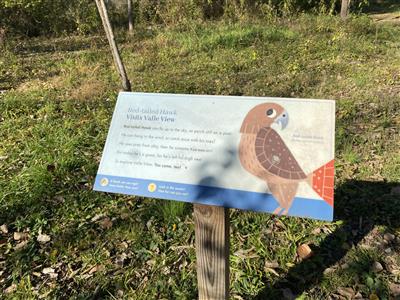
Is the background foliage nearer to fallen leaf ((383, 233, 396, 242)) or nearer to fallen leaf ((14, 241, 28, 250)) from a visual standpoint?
fallen leaf ((14, 241, 28, 250))

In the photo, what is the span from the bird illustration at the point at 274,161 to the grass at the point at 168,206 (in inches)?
43.0

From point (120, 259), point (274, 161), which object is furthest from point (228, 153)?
point (120, 259)

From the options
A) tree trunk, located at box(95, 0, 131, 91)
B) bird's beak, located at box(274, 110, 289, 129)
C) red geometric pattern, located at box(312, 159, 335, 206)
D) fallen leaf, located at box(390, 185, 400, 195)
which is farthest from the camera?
tree trunk, located at box(95, 0, 131, 91)

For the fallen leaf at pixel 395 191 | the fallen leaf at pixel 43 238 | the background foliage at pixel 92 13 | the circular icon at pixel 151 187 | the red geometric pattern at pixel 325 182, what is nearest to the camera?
the red geometric pattern at pixel 325 182

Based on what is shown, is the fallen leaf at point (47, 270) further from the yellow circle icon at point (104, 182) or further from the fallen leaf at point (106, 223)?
the yellow circle icon at point (104, 182)

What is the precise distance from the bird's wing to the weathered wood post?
0.30 metres

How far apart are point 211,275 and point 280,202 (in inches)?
23.1

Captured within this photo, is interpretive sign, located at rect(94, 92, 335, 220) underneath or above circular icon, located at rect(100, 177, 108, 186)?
above

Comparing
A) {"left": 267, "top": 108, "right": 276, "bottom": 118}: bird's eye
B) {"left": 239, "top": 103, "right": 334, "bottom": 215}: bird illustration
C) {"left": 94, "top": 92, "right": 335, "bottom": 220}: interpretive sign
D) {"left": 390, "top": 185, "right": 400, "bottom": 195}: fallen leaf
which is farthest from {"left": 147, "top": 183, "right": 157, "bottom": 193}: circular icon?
{"left": 390, "top": 185, "right": 400, "bottom": 195}: fallen leaf

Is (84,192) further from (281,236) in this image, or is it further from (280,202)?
(280,202)

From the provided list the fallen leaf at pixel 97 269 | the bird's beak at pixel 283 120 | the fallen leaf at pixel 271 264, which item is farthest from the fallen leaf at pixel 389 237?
the fallen leaf at pixel 97 269

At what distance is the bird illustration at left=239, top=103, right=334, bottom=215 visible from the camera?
5.01 ft

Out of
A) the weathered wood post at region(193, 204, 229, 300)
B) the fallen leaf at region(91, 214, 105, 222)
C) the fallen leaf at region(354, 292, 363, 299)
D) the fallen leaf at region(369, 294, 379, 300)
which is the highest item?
the weathered wood post at region(193, 204, 229, 300)

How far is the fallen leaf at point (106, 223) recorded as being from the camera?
9.53 ft
